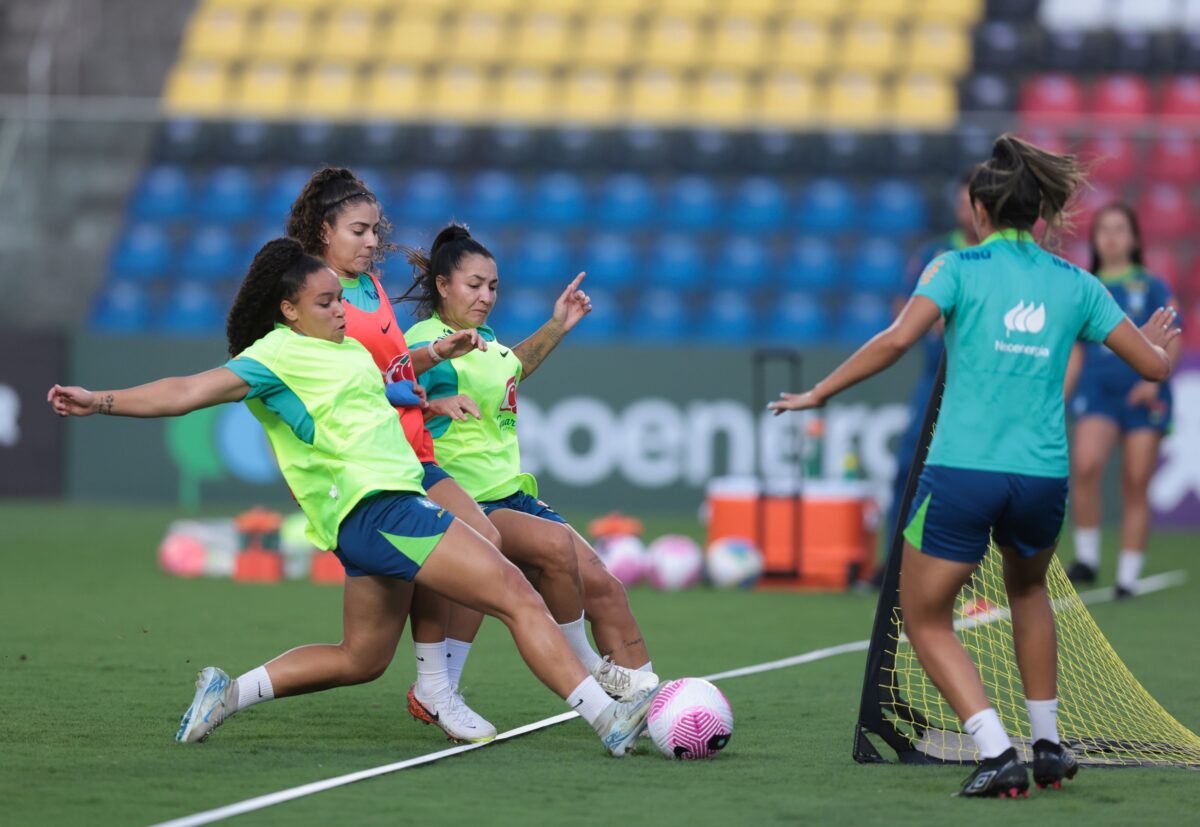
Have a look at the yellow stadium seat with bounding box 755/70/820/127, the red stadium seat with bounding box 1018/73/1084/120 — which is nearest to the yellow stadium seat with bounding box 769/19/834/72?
the yellow stadium seat with bounding box 755/70/820/127

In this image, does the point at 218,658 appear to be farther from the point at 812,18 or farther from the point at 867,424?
the point at 812,18

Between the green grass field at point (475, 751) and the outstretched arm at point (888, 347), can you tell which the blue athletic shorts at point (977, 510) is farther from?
the green grass field at point (475, 751)

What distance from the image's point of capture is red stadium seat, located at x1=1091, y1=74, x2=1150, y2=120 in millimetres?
19641

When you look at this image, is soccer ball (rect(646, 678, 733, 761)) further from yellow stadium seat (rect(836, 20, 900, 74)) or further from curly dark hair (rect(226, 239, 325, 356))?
yellow stadium seat (rect(836, 20, 900, 74))

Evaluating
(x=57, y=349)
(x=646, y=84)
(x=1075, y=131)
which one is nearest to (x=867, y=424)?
(x=1075, y=131)

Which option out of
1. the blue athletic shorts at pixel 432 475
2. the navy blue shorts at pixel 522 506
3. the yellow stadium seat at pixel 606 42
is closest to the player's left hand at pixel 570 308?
the navy blue shorts at pixel 522 506

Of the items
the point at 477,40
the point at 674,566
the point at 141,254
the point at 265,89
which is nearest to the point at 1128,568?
the point at 674,566

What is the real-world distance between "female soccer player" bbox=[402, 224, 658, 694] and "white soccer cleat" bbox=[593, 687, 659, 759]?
548 millimetres

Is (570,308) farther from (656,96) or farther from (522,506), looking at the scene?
(656,96)

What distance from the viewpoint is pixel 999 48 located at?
20.4 m

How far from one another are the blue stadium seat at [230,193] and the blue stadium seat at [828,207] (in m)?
5.65

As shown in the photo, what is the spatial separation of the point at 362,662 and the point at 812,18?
54.1 feet

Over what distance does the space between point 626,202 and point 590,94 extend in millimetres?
2425

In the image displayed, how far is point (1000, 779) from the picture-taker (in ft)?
16.6
